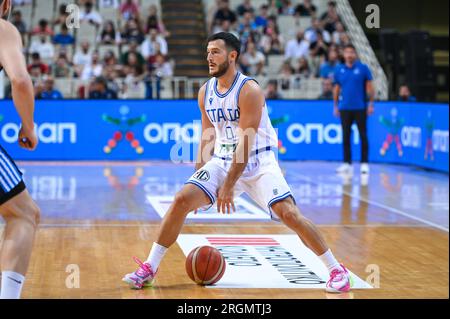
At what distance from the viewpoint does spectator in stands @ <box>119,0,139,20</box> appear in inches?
935

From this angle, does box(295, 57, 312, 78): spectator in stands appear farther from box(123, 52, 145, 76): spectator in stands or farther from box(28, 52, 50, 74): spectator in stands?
box(28, 52, 50, 74): spectator in stands

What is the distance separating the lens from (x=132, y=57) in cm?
2130

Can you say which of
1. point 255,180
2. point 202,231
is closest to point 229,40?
point 255,180

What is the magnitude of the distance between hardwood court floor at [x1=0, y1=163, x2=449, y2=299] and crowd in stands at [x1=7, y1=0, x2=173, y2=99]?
3.22 meters

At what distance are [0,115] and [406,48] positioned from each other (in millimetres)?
9561

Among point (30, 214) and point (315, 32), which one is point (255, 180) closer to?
point (30, 214)

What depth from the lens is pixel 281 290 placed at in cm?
760

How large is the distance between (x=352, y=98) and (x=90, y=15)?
898 centimetres

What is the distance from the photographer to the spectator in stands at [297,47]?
76.8ft

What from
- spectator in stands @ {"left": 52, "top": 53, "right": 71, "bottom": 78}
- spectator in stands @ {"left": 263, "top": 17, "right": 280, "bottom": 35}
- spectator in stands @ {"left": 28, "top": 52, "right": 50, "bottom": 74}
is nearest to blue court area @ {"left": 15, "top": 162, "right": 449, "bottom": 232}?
spectator in stands @ {"left": 28, "top": 52, "right": 50, "bottom": 74}

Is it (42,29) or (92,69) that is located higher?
(42,29)

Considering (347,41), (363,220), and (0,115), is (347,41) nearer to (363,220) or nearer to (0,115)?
(0,115)
